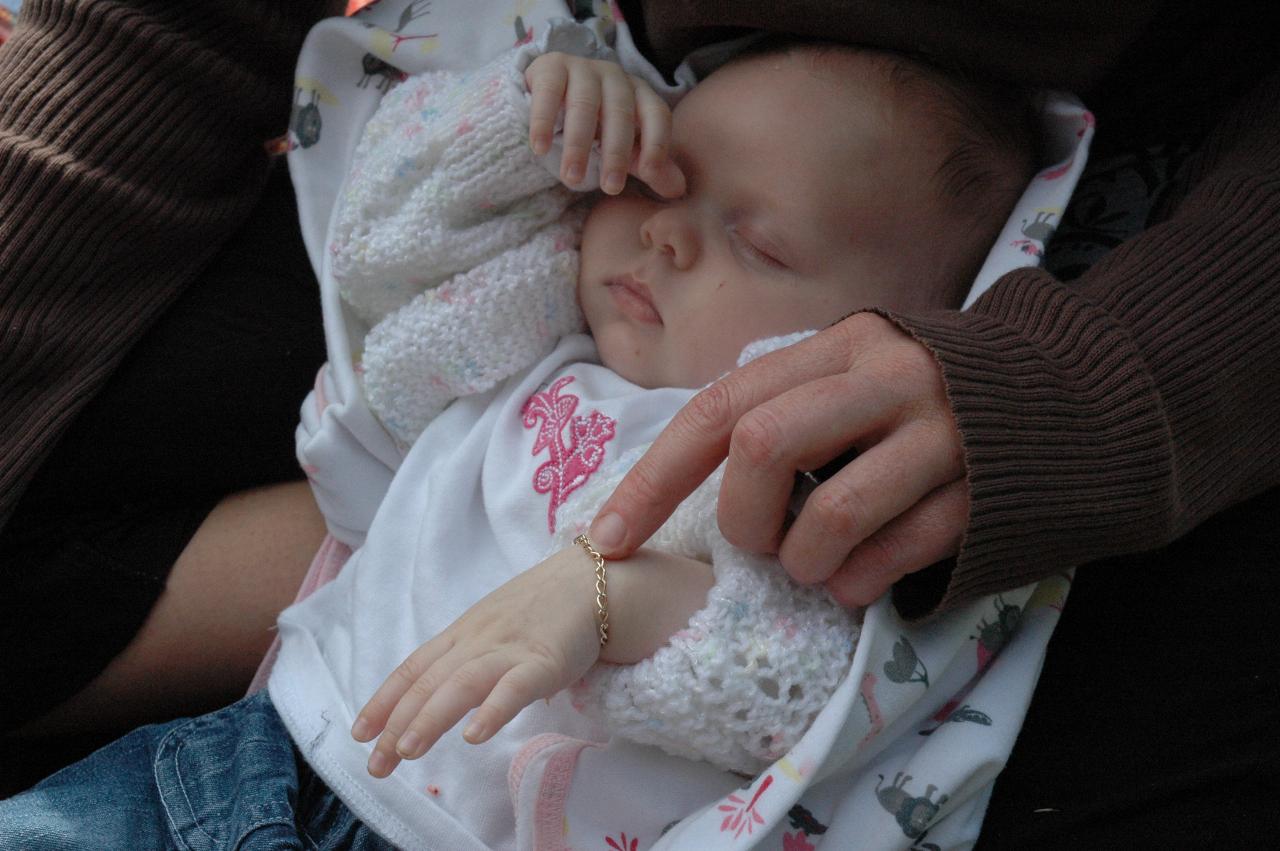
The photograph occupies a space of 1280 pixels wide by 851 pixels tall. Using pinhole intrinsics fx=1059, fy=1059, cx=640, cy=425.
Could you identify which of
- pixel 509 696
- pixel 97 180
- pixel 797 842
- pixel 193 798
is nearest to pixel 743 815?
pixel 797 842

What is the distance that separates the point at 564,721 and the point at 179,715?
1.58 ft

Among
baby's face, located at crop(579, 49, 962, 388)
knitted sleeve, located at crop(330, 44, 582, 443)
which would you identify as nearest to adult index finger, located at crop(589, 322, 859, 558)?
baby's face, located at crop(579, 49, 962, 388)

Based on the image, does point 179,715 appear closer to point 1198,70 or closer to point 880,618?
point 880,618

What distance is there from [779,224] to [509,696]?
487 millimetres

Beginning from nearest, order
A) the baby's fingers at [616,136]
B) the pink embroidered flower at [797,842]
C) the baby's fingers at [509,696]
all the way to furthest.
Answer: the baby's fingers at [509,696] < the pink embroidered flower at [797,842] < the baby's fingers at [616,136]

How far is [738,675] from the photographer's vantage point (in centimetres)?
66

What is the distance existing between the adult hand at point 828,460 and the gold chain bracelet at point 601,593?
10 millimetres

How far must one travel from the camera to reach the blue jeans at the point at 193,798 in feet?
2.60

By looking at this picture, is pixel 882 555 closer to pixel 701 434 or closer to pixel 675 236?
pixel 701 434

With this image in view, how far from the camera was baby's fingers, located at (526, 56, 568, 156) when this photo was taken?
871mm

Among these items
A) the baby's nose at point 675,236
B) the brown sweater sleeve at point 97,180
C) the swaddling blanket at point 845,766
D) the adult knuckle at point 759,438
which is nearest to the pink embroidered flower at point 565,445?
the swaddling blanket at point 845,766

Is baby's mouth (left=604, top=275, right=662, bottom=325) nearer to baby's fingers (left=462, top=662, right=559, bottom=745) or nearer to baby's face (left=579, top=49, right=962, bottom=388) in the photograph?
baby's face (left=579, top=49, right=962, bottom=388)

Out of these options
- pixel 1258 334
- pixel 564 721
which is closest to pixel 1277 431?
pixel 1258 334

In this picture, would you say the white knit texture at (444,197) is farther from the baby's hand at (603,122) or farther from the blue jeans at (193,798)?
the blue jeans at (193,798)
